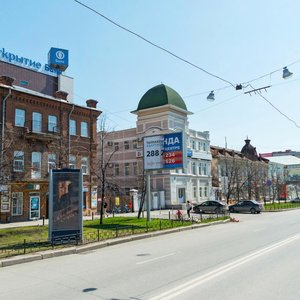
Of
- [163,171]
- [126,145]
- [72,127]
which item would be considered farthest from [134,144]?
[72,127]

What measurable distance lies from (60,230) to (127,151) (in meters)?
39.8

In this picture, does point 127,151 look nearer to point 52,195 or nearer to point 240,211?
point 240,211

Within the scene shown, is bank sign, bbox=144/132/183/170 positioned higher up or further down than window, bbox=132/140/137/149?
further down

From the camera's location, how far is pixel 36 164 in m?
31.2

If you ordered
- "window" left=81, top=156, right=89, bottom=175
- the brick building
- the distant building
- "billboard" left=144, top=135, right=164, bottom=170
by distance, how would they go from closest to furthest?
"billboard" left=144, top=135, right=164, bottom=170
the brick building
"window" left=81, top=156, right=89, bottom=175
the distant building

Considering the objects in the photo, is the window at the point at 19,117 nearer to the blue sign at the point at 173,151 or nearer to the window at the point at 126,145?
the blue sign at the point at 173,151

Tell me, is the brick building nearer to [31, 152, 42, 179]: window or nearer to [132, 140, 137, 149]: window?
[31, 152, 42, 179]: window

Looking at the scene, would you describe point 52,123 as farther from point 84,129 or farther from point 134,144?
point 134,144

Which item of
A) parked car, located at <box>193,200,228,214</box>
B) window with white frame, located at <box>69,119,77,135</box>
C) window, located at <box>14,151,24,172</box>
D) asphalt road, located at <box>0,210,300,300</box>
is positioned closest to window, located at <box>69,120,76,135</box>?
window with white frame, located at <box>69,119,77,135</box>

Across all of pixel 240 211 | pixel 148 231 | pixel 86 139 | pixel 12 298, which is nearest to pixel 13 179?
pixel 86 139

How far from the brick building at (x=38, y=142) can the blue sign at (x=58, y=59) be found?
33.3ft

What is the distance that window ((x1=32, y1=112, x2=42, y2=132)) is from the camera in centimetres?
3097

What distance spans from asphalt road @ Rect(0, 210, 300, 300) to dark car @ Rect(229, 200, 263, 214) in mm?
27194

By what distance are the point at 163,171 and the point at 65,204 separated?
34421 millimetres
